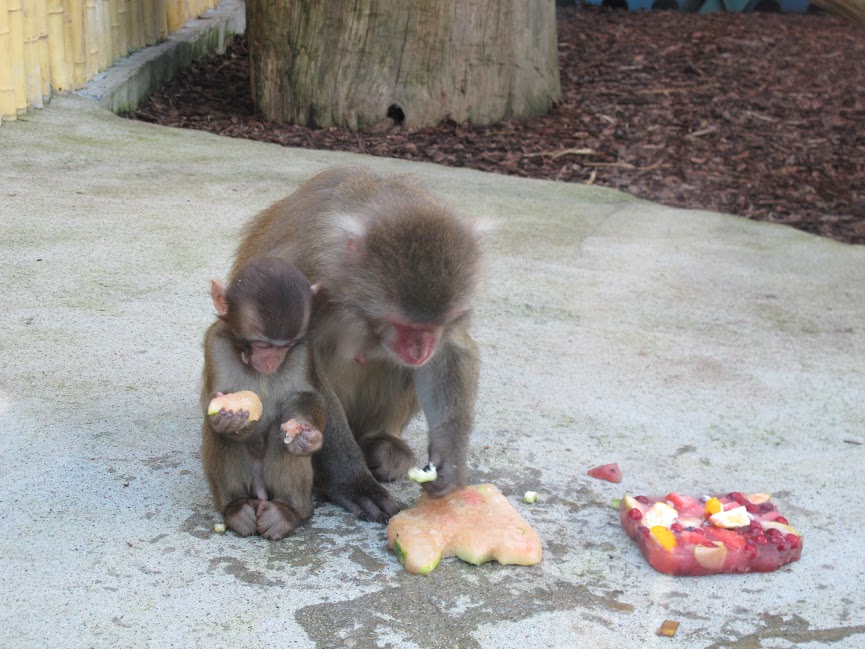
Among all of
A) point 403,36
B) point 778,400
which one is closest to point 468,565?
point 778,400

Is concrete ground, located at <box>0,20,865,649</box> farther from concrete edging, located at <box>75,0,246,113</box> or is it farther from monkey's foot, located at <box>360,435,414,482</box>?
concrete edging, located at <box>75,0,246,113</box>

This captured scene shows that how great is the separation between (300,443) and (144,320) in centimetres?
219

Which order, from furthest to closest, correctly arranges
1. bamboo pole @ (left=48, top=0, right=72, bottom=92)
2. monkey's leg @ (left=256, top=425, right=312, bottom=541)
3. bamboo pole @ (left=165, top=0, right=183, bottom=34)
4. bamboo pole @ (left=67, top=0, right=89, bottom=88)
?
bamboo pole @ (left=165, top=0, right=183, bottom=34) → bamboo pole @ (left=67, top=0, right=89, bottom=88) → bamboo pole @ (left=48, top=0, right=72, bottom=92) → monkey's leg @ (left=256, top=425, right=312, bottom=541)

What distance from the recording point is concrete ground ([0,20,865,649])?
339cm

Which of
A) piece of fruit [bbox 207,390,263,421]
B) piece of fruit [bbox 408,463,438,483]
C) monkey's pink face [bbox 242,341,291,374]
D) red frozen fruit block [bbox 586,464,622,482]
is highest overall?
monkey's pink face [bbox 242,341,291,374]

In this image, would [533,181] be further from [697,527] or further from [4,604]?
[4,604]

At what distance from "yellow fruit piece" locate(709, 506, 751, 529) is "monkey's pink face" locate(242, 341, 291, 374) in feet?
5.19

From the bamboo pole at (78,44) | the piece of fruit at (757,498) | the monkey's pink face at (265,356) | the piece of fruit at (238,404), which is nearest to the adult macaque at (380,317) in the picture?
the monkey's pink face at (265,356)

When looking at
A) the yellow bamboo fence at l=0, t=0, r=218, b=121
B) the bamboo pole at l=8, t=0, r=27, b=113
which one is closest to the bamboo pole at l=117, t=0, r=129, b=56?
the yellow bamboo fence at l=0, t=0, r=218, b=121

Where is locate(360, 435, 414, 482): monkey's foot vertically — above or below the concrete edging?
below

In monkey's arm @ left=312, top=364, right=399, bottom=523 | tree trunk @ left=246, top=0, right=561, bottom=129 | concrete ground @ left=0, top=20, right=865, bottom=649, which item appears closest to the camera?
concrete ground @ left=0, top=20, right=865, bottom=649

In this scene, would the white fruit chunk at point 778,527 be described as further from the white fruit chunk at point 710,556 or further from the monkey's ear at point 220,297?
the monkey's ear at point 220,297

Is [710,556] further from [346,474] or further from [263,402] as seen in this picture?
[263,402]

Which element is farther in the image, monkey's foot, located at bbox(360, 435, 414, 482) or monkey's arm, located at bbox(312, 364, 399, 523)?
monkey's foot, located at bbox(360, 435, 414, 482)
